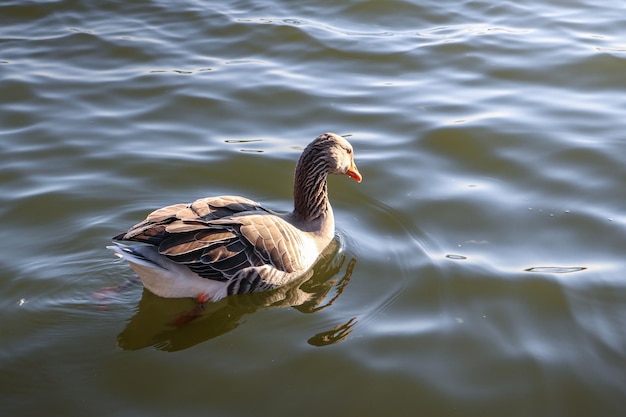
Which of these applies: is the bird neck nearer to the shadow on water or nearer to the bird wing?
the bird wing

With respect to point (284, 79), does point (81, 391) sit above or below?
below

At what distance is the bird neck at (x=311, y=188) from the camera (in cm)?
734

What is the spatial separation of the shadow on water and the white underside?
13 centimetres

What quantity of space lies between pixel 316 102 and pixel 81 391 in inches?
228

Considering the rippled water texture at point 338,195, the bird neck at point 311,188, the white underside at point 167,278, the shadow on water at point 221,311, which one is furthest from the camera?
the bird neck at point 311,188

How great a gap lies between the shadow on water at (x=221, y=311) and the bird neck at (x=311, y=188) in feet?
1.72

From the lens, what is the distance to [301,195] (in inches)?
291

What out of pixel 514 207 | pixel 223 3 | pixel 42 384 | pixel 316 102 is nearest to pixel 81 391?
pixel 42 384

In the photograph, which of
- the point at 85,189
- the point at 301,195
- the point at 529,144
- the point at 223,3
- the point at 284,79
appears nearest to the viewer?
the point at 301,195

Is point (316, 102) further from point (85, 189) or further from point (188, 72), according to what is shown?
point (85, 189)

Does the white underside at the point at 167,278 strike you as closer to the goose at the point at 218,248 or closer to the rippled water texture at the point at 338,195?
the goose at the point at 218,248

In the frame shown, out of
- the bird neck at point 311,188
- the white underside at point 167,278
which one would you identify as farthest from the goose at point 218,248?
the bird neck at point 311,188

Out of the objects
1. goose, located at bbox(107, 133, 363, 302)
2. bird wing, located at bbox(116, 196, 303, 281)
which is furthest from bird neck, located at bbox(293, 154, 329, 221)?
bird wing, located at bbox(116, 196, 303, 281)

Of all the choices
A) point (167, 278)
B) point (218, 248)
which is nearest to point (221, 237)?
point (218, 248)
